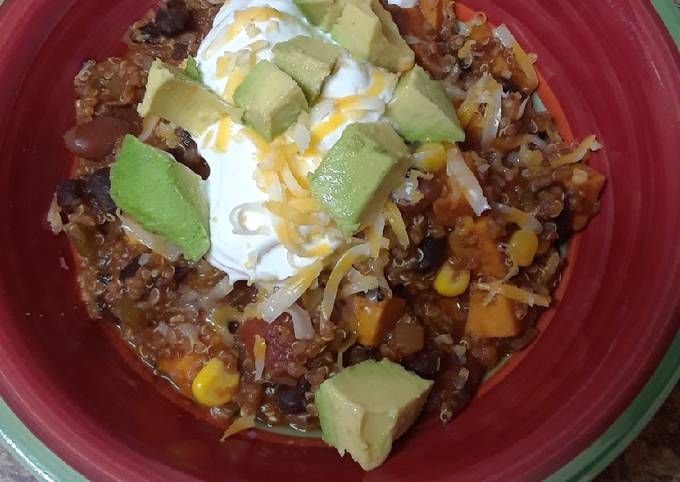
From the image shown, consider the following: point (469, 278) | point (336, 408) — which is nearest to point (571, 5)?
point (469, 278)

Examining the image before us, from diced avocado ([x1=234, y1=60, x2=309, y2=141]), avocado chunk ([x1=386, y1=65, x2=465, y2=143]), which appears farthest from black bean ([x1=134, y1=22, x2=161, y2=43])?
avocado chunk ([x1=386, y1=65, x2=465, y2=143])

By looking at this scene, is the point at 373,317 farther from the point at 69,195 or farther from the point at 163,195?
the point at 69,195

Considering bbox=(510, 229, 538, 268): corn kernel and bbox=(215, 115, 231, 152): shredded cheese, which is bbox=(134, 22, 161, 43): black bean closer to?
bbox=(215, 115, 231, 152): shredded cheese

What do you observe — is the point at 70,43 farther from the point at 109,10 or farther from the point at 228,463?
the point at 228,463

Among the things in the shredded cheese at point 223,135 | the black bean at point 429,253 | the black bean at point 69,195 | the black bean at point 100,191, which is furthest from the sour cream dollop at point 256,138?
the black bean at point 69,195

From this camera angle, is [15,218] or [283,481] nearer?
[283,481]

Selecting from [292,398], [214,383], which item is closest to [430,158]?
[292,398]
